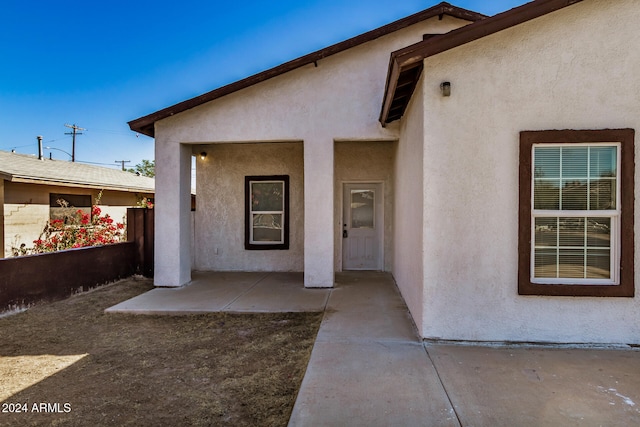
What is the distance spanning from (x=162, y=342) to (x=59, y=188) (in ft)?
32.7

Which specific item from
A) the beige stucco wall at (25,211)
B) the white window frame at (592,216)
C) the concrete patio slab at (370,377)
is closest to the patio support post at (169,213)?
the concrete patio slab at (370,377)

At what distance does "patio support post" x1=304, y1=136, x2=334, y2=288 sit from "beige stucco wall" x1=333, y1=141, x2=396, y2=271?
1884 millimetres

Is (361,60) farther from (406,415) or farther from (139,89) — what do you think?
(139,89)

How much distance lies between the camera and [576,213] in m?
4.28

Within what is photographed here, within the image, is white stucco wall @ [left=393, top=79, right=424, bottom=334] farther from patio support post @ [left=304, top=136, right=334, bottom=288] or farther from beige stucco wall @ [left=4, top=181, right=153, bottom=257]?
beige stucco wall @ [left=4, top=181, right=153, bottom=257]

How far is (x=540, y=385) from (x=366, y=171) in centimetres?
664

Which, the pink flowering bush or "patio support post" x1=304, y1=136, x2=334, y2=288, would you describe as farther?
the pink flowering bush

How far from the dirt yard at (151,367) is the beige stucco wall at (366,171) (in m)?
3.95

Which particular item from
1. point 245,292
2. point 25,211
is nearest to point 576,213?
point 245,292

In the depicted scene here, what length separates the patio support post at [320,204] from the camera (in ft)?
24.7

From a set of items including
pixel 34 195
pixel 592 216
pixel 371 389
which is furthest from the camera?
pixel 34 195

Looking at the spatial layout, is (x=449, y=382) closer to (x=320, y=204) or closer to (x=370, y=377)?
(x=370, y=377)

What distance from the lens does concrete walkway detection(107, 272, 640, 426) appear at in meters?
2.90

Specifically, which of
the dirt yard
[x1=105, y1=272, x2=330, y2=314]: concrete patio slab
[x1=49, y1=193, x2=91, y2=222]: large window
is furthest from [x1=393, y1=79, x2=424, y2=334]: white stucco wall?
[x1=49, y1=193, x2=91, y2=222]: large window
